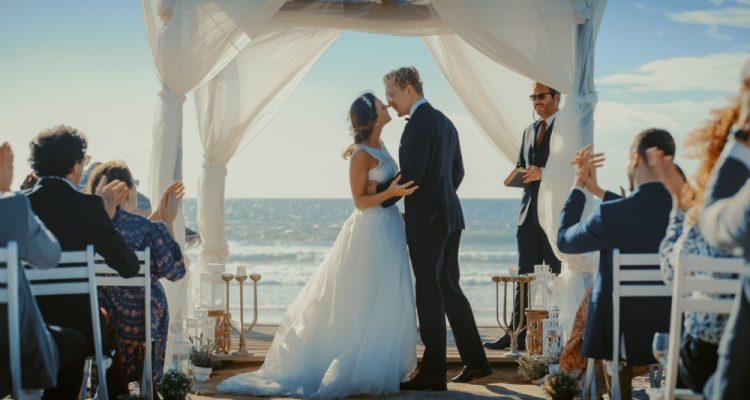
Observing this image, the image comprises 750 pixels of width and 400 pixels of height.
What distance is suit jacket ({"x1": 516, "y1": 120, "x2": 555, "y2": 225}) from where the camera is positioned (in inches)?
213

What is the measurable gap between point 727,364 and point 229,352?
3857mm

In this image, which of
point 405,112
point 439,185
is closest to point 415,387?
point 439,185

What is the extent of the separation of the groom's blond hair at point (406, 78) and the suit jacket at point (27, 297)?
2201 mm

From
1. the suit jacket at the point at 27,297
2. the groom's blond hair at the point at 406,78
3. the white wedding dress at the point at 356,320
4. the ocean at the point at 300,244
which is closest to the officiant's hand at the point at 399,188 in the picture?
the white wedding dress at the point at 356,320

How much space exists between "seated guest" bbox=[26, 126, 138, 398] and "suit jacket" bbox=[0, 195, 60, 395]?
0.46m

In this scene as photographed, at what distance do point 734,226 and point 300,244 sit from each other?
1016 inches

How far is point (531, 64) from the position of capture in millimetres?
5102

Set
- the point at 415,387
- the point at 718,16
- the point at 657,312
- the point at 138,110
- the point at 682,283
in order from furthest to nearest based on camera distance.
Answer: the point at 138,110 → the point at 718,16 → the point at 415,387 → the point at 657,312 → the point at 682,283

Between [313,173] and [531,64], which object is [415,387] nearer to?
[531,64]

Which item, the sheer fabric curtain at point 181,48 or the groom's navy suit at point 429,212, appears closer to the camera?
the groom's navy suit at point 429,212

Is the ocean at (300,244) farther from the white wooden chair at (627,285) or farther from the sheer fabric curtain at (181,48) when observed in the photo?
the white wooden chair at (627,285)

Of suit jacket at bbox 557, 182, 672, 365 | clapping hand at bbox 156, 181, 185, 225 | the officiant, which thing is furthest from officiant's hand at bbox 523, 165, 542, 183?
clapping hand at bbox 156, 181, 185, 225

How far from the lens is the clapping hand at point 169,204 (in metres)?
4.02

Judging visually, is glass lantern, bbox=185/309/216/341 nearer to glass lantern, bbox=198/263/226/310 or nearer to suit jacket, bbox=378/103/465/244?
glass lantern, bbox=198/263/226/310
